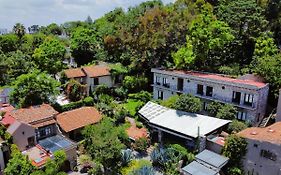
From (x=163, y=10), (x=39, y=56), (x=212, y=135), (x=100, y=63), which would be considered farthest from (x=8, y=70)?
(x=212, y=135)

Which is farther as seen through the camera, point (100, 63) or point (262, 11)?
point (100, 63)

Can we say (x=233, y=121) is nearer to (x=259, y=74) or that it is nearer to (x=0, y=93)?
(x=259, y=74)

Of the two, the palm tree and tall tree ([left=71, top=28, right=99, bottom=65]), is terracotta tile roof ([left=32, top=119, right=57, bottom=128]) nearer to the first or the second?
tall tree ([left=71, top=28, right=99, bottom=65])

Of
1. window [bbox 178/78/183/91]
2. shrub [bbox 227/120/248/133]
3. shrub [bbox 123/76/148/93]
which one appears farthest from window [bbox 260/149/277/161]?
shrub [bbox 123/76/148/93]

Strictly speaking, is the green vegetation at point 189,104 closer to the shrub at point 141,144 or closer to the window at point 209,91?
the window at point 209,91

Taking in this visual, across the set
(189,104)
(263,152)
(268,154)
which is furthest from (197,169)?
(189,104)

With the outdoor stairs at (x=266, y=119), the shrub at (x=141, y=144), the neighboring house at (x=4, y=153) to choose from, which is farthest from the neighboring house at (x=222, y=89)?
the neighboring house at (x=4, y=153)
